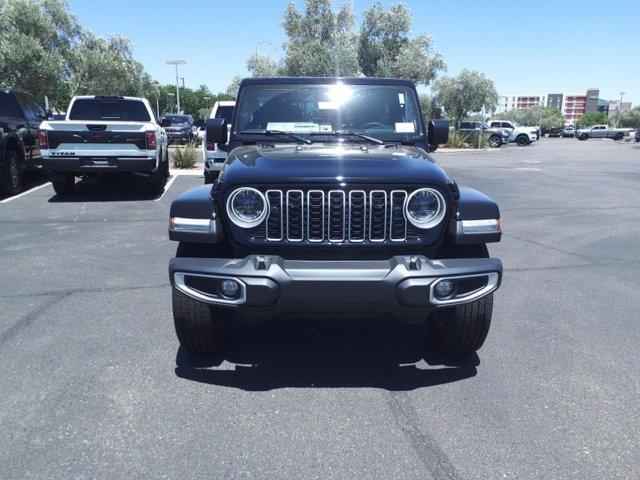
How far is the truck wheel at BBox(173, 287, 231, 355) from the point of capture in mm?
3553

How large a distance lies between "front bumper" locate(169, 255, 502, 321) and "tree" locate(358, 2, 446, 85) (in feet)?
120

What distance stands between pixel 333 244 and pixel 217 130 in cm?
195

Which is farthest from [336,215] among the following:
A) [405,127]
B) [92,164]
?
[92,164]

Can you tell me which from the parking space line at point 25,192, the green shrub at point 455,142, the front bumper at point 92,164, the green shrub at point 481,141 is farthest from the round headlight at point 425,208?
the green shrub at point 481,141

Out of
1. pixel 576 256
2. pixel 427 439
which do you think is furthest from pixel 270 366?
pixel 576 256

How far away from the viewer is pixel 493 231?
3.46 m

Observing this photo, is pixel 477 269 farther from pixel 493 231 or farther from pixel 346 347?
pixel 346 347

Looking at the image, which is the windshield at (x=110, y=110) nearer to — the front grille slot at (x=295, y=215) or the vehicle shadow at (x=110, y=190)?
the vehicle shadow at (x=110, y=190)

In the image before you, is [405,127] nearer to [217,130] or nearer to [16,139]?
[217,130]

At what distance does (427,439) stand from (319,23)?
37837mm

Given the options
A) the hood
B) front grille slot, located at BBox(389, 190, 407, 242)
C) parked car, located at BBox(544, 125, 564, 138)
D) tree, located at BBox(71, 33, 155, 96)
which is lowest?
parked car, located at BBox(544, 125, 564, 138)

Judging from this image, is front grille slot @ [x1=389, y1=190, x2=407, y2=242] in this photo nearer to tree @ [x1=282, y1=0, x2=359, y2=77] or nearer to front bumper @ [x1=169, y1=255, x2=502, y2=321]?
front bumper @ [x1=169, y1=255, x2=502, y2=321]

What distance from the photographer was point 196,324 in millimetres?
3615

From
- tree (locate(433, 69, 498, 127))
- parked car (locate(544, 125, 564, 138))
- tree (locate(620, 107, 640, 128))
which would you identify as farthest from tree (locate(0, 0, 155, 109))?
tree (locate(620, 107, 640, 128))
